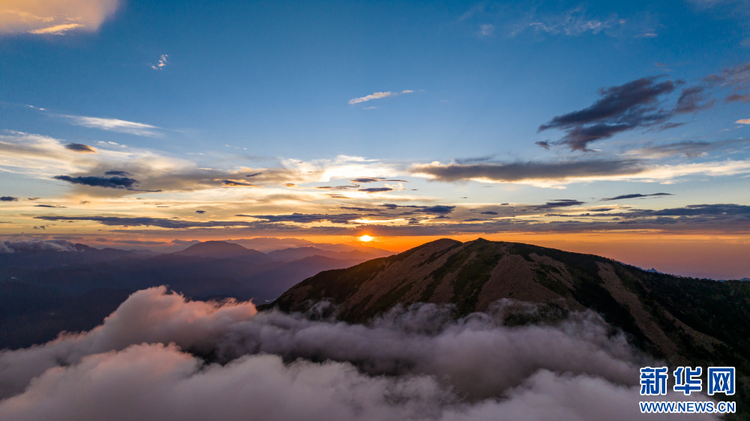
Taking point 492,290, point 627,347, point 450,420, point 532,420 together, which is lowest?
point 450,420

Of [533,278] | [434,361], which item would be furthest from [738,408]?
[434,361]

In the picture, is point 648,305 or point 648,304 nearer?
point 648,305

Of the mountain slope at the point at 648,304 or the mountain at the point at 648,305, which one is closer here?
the mountain at the point at 648,305

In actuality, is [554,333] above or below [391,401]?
above

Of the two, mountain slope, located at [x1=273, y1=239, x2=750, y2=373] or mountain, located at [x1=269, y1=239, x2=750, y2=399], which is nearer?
mountain, located at [x1=269, y1=239, x2=750, y2=399]

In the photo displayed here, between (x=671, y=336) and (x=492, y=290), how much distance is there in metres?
Result: 82.0

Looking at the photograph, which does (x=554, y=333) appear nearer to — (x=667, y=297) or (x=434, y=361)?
(x=434, y=361)

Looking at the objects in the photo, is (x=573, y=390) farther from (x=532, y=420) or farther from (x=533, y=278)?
(x=533, y=278)

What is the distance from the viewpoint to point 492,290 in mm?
191375

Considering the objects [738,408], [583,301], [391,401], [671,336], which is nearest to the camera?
[738,408]

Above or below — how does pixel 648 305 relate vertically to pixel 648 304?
below

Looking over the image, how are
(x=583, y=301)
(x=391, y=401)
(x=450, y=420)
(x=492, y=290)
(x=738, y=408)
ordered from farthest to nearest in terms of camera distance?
(x=492, y=290)
(x=391, y=401)
(x=583, y=301)
(x=450, y=420)
(x=738, y=408)

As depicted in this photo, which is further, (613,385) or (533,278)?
(533,278)

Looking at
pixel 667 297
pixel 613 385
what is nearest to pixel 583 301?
pixel 613 385
